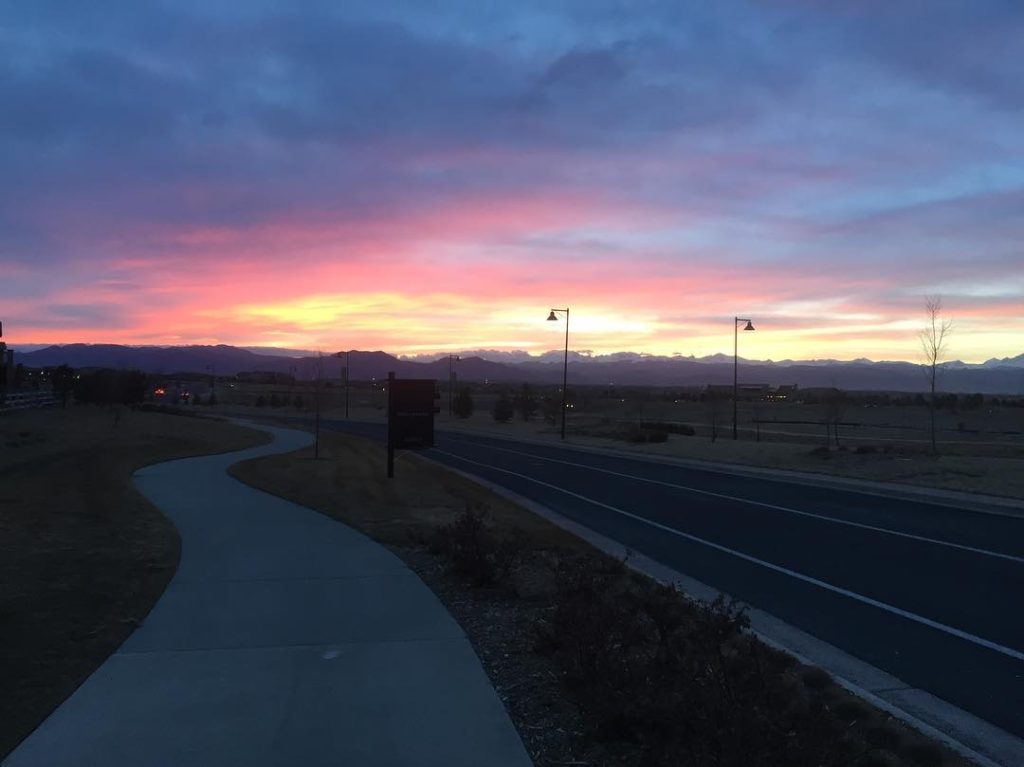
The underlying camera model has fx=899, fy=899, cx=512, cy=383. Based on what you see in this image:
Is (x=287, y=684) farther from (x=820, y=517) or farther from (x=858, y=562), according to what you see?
(x=820, y=517)

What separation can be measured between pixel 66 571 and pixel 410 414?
45.7ft

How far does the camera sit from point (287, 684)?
609 cm

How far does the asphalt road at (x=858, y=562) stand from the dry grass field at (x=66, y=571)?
6.05 m

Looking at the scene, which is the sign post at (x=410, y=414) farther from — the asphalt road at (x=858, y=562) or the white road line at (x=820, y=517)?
the white road line at (x=820, y=517)

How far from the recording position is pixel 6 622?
739 centimetres

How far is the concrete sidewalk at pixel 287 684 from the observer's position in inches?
197

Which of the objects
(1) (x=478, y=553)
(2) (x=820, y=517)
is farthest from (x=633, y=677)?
(2) (x=820, y=517)

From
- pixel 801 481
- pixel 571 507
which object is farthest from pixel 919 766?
pixel 801 481

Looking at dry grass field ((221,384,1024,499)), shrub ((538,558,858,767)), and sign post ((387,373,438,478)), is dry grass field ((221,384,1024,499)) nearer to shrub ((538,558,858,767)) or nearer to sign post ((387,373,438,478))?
sign post ((387,373,438,478))

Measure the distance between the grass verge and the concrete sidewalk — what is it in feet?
1.03

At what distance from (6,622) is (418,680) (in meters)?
3.72

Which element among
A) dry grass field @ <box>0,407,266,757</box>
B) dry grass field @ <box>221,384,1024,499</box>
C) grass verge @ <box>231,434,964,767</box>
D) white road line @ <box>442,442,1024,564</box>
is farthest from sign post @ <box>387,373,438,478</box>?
grass verge @ <box>231,434,964,767</box>

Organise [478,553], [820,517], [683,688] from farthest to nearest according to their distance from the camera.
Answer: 1. [820,517]
2. [478,553]
3. [683,688]

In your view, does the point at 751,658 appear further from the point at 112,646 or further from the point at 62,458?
the point at 62,458
